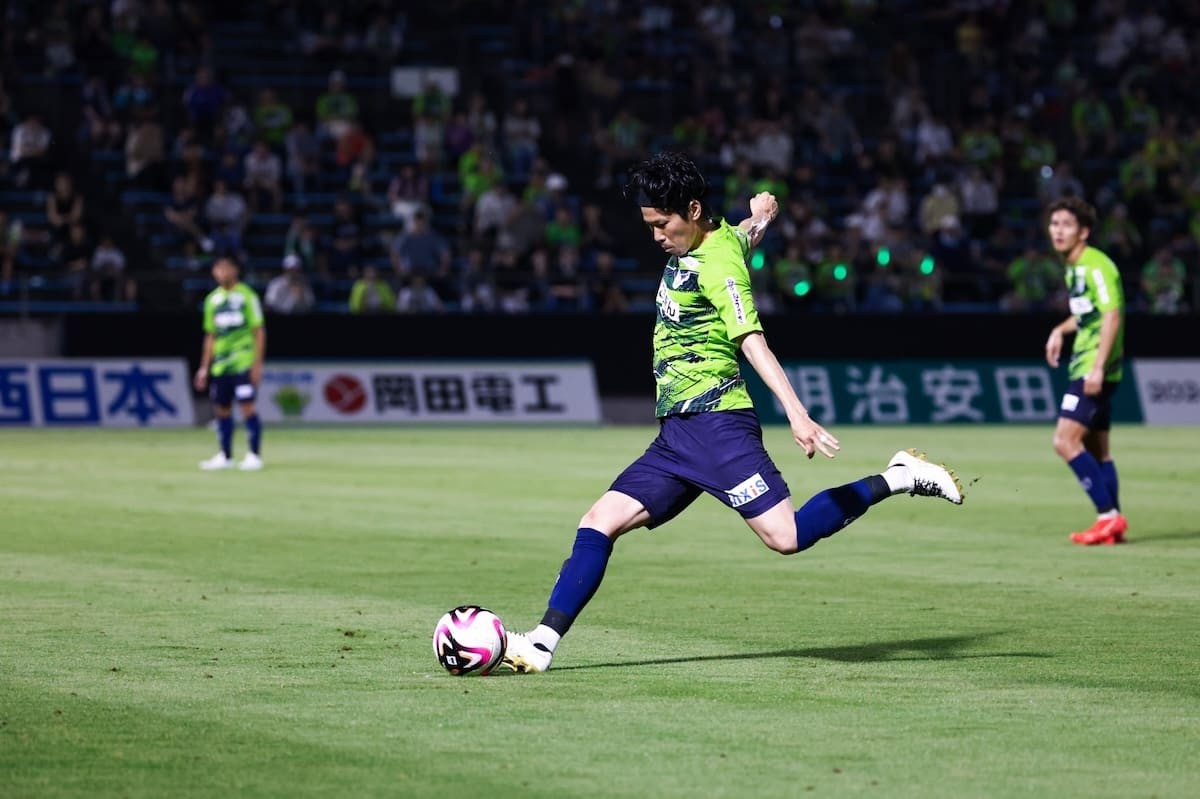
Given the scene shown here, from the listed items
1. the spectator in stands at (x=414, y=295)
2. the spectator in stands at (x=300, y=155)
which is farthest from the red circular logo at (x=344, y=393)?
the spectator in stands at (x=300, y=155)

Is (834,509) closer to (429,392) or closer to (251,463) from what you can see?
(251,463)

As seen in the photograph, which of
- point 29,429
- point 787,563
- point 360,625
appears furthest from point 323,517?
point 29,429

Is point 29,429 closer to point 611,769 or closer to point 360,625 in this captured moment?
point 360,625

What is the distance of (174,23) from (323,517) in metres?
19.8

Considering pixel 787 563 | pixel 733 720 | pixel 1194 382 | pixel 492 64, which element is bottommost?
pixel 1194 382

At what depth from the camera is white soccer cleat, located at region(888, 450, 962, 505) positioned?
905 centimetres

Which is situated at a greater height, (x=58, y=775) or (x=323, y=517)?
(x=58, y=775)

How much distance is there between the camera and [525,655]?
28.5 ft

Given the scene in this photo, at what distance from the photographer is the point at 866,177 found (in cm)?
3628

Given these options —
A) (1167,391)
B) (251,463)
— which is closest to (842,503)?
(251,463)

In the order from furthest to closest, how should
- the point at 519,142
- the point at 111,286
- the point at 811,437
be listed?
the point at 519,142
the point at 111,286
the point at 811,437

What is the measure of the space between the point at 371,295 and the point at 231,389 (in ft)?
29.2

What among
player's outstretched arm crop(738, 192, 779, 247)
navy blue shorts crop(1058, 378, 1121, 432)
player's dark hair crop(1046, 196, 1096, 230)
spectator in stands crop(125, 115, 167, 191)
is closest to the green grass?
navy blue shorts crop(1058, 378, 1121, 432)

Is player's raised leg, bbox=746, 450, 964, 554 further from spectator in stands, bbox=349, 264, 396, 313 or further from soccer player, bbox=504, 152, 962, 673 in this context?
spectator in stands, bbox=349, 264, 396, 313
